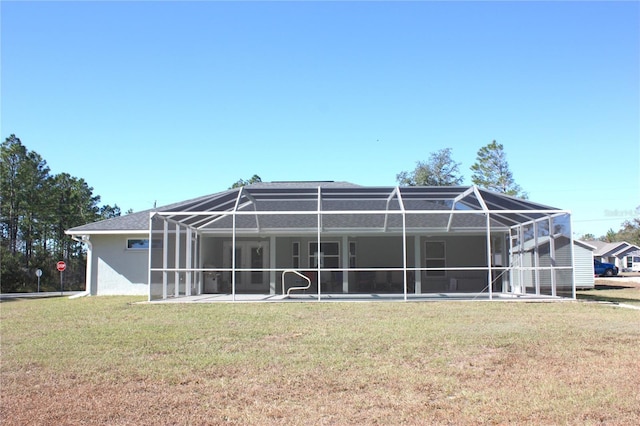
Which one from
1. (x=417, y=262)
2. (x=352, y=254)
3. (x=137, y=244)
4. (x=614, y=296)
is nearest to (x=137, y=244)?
(x=137, y=244)

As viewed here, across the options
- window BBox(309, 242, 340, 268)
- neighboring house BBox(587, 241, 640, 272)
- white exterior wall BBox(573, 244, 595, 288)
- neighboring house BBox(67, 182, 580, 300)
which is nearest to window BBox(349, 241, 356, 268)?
neighboring house BBox(67, 182, 580, 300)

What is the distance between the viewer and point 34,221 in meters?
36.6

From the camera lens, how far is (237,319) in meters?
9.49

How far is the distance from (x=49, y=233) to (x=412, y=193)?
33064 millimetres

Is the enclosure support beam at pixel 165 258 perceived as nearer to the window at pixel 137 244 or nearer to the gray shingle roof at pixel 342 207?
the gray shingle roof at pixel 342 207

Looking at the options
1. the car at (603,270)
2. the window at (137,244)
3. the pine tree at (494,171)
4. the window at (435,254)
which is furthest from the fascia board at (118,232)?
the car at (603,270)

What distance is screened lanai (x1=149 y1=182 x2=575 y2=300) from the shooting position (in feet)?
44.6

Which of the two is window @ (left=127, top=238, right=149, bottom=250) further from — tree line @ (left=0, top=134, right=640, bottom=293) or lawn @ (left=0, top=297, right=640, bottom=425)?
tree line @ (left=0, top=134, right=640, bottom=293)

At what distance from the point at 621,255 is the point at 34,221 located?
53.5 meters

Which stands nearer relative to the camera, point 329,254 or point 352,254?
point 329,254

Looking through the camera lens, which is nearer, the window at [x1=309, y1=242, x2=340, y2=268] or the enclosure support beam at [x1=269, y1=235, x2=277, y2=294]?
the enclosure support beam at [x1=269, y1=235, x2=277, y2=294]

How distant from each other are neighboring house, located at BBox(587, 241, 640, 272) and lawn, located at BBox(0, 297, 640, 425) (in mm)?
46503

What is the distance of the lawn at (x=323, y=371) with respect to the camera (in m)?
4.17

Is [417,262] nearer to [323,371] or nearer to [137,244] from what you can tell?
[137,244]
